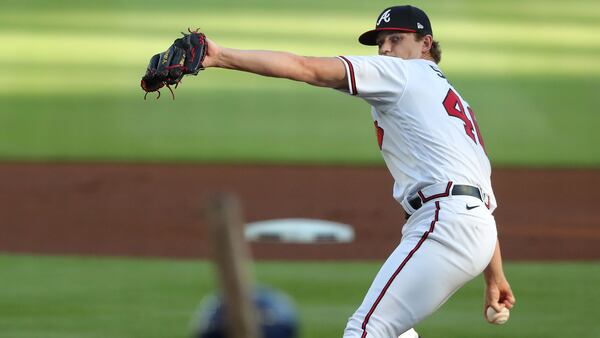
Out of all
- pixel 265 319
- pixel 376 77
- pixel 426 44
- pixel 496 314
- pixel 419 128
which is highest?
pixel 426 44

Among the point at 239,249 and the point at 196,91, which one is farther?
the point at 196,91

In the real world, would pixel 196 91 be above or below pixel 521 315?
above

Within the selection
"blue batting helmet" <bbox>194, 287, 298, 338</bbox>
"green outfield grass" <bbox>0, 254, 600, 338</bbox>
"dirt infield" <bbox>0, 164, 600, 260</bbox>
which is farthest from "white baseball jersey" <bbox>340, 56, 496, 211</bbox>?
"dirt infield" <bbox>0, 164, 600, 260</bbox>

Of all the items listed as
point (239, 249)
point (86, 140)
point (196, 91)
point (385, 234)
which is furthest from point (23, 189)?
point (239, 249)

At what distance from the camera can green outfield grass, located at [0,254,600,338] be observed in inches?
238

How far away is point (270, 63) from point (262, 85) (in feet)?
43.1

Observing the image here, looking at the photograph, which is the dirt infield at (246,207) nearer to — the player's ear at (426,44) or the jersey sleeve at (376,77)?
the player's ear at (426,44)

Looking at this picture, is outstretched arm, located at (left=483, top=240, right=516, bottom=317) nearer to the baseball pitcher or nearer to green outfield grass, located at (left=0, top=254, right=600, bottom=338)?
the baseball pitcher

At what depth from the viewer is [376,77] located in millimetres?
3967

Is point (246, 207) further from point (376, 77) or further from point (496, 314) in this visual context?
A: point (376, 77)

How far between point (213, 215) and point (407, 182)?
2.19 meters

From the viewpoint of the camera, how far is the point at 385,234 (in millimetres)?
10492

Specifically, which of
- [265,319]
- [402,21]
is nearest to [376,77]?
[402,21]

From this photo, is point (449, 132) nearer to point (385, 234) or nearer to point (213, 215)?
point (213, 215)
